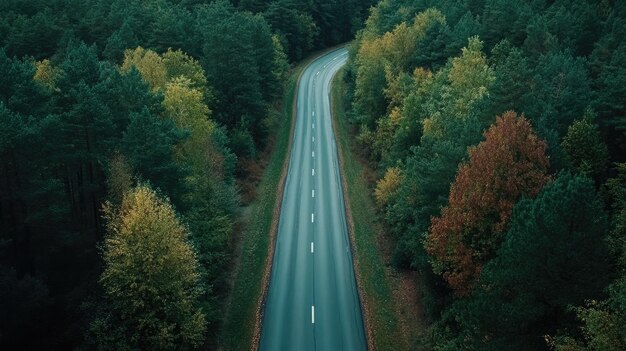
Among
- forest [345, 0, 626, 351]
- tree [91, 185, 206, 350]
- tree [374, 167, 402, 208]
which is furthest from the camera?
tree [374, 167, 402, 208]

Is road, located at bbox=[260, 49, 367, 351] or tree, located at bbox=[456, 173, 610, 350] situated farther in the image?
road, located at bbox=[260, 49, 367, 351]

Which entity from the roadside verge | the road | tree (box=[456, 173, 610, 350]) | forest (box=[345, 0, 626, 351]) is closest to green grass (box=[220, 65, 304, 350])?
the roadside verge

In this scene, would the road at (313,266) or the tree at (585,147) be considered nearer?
the tree at (585,147)

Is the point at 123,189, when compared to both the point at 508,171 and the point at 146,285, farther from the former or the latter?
the point at 508,171

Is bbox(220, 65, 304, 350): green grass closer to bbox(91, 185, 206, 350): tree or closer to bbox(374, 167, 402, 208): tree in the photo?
bbox(91, 185, 206, 350): tree

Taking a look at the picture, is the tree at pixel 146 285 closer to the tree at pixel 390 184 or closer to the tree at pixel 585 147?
the tree at pixel 390 184

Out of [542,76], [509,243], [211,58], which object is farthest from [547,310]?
[211,58]

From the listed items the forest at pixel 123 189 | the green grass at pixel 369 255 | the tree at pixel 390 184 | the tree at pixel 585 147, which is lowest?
the green grass at pixel 369 255

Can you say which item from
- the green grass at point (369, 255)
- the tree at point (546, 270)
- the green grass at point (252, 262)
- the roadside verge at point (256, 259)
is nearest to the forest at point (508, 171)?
the tree at point (546, 270)
